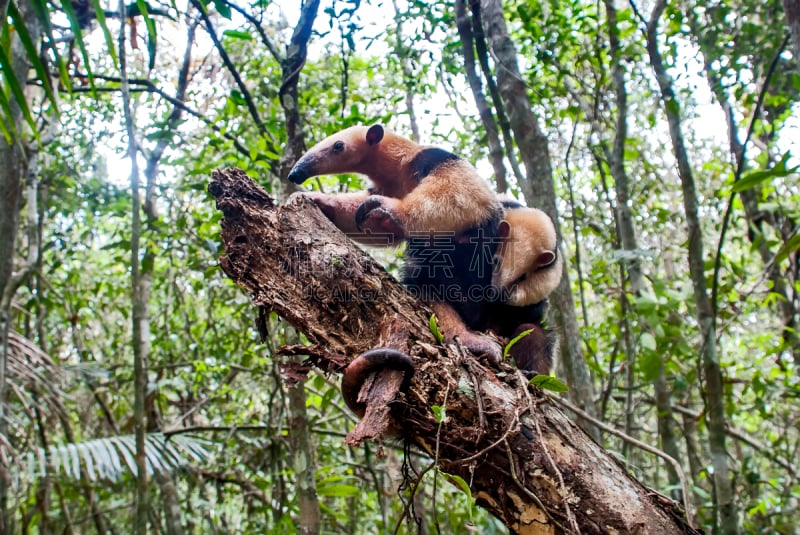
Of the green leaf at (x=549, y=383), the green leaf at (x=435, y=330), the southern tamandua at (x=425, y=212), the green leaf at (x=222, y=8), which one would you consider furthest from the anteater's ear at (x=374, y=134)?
the green leaf at (x=549, y=383)

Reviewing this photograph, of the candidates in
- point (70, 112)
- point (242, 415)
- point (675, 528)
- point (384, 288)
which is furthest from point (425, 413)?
point (70, 112)

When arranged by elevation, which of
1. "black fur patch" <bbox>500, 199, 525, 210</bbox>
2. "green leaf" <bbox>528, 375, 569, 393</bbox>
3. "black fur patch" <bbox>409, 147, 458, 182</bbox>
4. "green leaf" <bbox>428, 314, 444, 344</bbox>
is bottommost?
"green leaf" <bbox>528, 375, 569, 393</bbox>

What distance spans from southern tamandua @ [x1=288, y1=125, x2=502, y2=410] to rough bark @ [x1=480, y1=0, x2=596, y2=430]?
110 cm

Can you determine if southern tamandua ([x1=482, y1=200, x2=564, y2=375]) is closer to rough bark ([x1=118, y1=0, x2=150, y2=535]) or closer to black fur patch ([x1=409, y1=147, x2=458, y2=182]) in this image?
black fur patch ([x1=409, y1=147, x2=458, y2=182])

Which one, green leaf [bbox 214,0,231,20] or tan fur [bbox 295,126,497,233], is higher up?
green leaf [bbox 214,0,231,20]

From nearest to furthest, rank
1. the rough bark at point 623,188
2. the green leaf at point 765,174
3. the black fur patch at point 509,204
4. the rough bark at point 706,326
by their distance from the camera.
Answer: the green leaf at point 765,174 → the black fur patch at point 509,204 → the rough bark at point 706,326 → the rough bark at point 623,188

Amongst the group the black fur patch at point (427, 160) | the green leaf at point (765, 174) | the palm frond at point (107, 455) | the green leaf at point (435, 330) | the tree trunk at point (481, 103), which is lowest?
the palm frond at point (107, 455)

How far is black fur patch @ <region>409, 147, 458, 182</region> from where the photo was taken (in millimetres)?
3439

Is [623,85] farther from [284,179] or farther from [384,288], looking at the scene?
[384,288]

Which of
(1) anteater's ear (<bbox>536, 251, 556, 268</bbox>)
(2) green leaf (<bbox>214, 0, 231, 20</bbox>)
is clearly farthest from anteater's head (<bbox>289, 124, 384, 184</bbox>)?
(1) anteater's ear (<bbox>536, 251, 556, 268</bbox>)

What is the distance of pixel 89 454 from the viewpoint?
4555 millimetres

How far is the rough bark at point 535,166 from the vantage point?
4250mm

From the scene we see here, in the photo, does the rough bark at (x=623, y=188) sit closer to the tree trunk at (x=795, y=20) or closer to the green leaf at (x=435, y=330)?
the tree trunk at (x=795, y=20)

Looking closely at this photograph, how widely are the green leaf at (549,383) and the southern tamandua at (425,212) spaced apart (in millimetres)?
378
